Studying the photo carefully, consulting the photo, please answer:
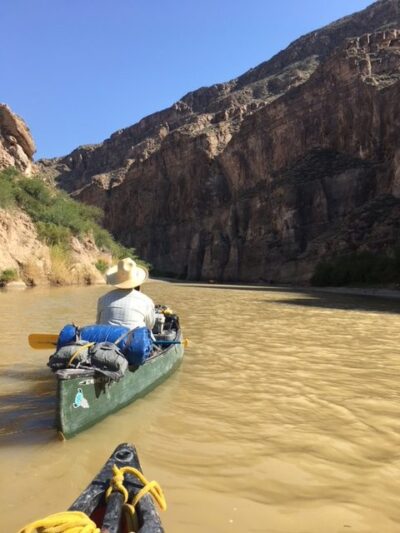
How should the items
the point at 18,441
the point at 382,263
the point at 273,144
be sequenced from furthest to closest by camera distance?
1. the point at 273,144
2. the point at 382,263
3. the point at 18,441

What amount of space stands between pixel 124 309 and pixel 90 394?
1474 millimetres

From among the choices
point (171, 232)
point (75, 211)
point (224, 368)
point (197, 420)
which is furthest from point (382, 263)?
point (171, 232)

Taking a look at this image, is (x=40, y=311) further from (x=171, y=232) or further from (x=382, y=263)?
(x=171, y=232)

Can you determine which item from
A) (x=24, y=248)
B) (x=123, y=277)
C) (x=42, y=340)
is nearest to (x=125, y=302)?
(x=123, y=277)

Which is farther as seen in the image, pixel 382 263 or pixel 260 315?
pixel 382 263

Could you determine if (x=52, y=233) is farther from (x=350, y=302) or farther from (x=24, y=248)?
(x=350, y=302)

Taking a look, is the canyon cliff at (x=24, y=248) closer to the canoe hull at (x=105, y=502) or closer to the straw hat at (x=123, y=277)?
the straw hat at (x=123, y=277)

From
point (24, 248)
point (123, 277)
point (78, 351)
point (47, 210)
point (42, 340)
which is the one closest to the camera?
point (78, 351)

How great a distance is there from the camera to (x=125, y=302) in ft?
18.8

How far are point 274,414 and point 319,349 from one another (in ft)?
13.9

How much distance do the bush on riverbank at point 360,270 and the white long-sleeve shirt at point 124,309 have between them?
105ft

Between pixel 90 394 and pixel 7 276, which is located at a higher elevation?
pixel 7 276

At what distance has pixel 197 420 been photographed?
4871 millimetres

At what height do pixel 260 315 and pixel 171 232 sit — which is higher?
pixel 171 232
